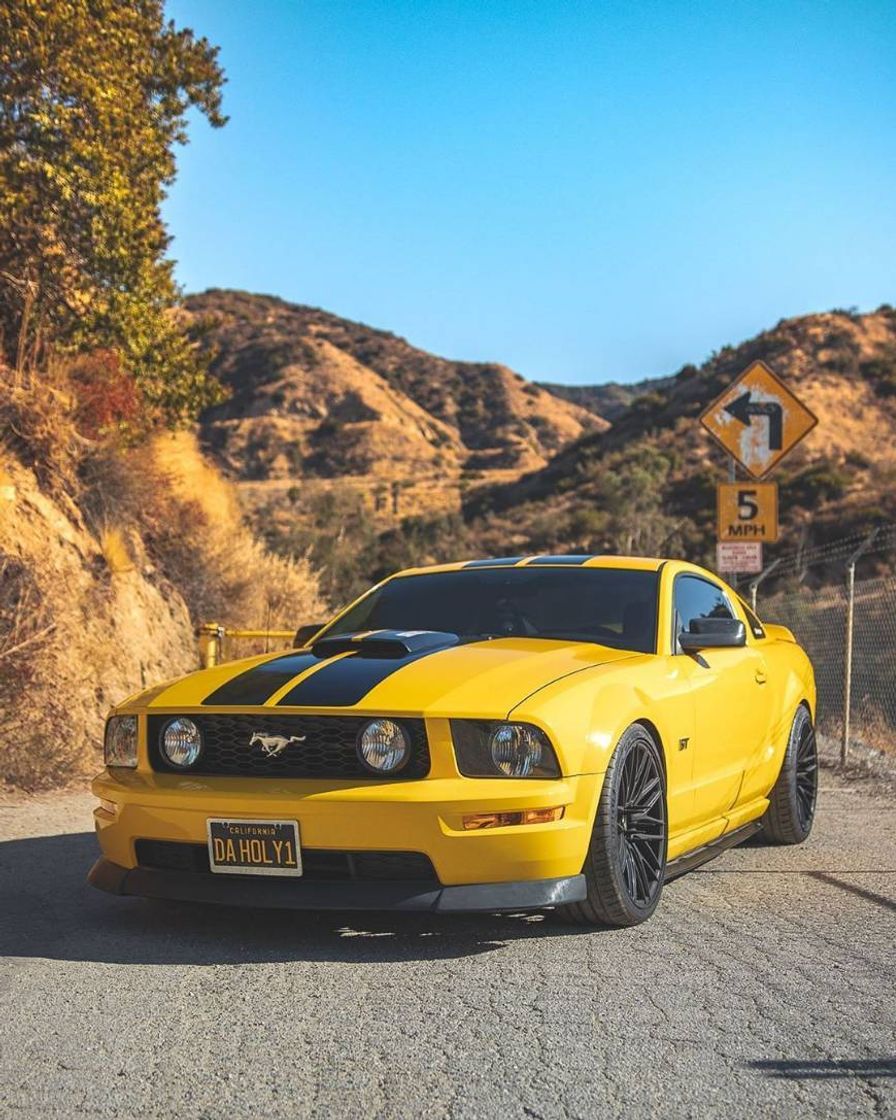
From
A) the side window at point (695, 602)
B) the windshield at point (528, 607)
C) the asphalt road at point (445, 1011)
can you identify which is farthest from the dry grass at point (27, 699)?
the side window at point (695, 602)

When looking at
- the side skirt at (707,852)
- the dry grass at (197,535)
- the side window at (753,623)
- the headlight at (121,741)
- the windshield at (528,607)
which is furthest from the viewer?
the dry grass at (197,535)

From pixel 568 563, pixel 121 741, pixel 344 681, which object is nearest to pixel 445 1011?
pixel 344 681

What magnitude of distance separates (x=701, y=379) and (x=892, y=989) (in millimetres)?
57794

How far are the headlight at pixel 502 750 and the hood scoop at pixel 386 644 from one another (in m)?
0.76

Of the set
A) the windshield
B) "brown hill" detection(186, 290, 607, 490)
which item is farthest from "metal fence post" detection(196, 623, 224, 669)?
"brown hill" detection(186, 290, 607, 490)

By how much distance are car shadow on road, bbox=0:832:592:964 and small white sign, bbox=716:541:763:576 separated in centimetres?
841

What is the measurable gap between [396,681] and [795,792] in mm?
3324

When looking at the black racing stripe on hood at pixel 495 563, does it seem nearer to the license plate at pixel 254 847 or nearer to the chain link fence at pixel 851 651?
the license plate at pixel 254 847

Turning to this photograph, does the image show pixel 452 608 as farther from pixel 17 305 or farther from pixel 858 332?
pixel 858 332

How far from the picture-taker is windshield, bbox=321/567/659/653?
20.2ft

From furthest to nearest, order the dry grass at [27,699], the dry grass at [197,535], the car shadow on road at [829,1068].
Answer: the dry grass at [197,535], the dry grass at [27,699], the car shadow on road at [829,1068]

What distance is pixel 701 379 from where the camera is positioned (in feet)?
Result: 198

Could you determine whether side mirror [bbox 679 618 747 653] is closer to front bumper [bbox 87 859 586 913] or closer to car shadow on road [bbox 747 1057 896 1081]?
front bumper [bbox 87 859 586 913]

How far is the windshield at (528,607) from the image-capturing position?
6172 millimetres
